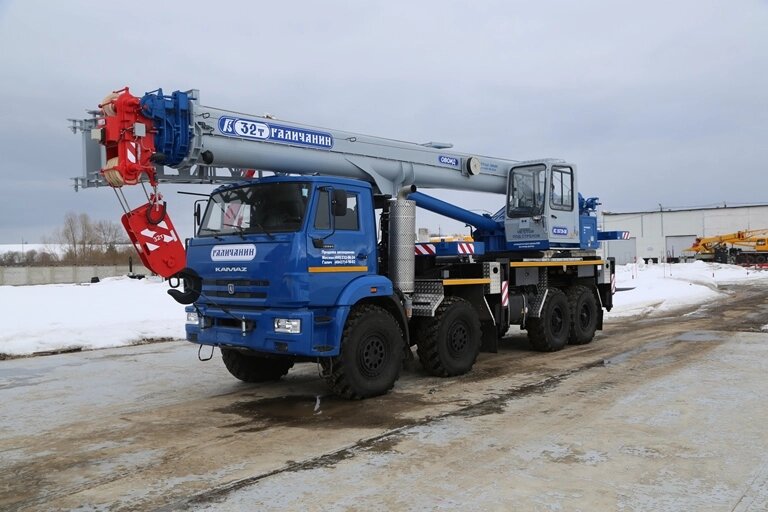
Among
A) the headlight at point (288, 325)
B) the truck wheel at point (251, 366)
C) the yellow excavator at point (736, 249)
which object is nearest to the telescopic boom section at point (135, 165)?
the headlight at point (288, 325)

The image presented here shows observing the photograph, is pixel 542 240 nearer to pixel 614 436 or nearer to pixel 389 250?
pixel 389 250

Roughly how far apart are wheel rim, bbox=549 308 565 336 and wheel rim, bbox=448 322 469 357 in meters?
3.09

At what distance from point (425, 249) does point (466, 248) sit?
644 millimetres

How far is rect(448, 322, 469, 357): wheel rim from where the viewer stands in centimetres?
923

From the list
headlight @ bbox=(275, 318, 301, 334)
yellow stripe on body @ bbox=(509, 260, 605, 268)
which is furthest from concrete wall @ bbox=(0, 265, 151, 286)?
headlight @ bbox=(275, 318, 301, 334)

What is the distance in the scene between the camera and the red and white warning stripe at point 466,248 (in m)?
9.91

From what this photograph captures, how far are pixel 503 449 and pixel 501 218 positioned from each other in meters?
7.52

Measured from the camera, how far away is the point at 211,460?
18.1ft

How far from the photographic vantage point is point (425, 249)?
9.98 metres

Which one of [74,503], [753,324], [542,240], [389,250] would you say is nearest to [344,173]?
[389,250]

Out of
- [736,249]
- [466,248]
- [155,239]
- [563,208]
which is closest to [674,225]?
[736,249]

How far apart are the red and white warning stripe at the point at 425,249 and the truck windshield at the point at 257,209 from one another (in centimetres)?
294

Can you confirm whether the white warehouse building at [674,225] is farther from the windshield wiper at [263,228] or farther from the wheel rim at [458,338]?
the windshield wiper at [263,228]

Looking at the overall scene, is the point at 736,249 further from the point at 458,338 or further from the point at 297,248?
the point at 297,248
